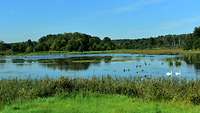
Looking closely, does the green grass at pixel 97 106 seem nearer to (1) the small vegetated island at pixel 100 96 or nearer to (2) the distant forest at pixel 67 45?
(1) the small vegetated island at pixel 100 96

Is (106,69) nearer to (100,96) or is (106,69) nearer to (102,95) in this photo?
(102,95)

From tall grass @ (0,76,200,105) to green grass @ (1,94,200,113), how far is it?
0.91 m

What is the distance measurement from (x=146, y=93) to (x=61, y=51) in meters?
115

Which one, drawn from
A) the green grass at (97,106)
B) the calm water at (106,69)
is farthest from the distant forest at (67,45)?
the green grass at (97,106)

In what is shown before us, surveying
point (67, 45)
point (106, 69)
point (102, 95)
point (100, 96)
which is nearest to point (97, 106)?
point (100, 96)

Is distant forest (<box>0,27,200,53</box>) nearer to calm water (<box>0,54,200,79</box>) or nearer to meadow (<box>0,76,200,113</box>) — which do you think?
calm water (<box>0,54,200,79</box>)

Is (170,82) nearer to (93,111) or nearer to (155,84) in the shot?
(155,84)

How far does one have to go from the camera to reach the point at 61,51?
427ft

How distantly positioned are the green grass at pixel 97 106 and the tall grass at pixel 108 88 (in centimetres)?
91

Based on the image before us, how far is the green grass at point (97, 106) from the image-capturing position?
12891 millimetres

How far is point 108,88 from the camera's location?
1775cm

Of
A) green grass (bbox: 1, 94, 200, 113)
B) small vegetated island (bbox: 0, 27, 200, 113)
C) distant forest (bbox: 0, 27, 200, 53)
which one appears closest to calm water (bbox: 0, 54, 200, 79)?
small vegetated island (bbox: 0, 27, 200, 113)

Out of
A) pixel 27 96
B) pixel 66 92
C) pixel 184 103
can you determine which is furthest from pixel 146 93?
pixel 27 96

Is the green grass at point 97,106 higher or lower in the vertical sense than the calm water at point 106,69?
higher
